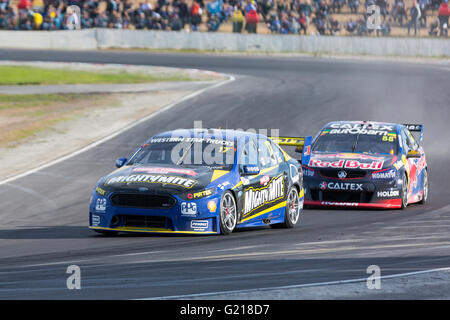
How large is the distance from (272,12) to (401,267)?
40.3 meters

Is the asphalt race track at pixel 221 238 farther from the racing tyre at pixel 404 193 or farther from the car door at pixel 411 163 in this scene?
the car door at pixel 411 163

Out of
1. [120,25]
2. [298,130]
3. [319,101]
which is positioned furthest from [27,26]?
[298,130]

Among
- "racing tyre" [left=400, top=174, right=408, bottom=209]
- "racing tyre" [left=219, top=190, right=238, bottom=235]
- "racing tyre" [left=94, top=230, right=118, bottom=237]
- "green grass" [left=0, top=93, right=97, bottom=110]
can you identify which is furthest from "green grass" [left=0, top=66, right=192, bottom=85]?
"racing tyre" [left=219, top=190, right=238, bottom=235]

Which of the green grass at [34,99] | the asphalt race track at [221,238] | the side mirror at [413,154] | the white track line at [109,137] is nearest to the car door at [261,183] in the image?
the asphalt race track at [221,238]

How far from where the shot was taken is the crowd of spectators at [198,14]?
44531mm

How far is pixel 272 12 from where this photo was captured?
46938 millimetres

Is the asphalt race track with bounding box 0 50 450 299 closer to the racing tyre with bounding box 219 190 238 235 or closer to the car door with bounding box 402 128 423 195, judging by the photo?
the racing tyre with bounding box 219 190 238 235

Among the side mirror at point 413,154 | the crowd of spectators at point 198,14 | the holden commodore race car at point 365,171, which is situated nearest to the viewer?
the holden commodore race car at point 365,171

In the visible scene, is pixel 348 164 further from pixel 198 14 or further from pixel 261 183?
pixel 198 14

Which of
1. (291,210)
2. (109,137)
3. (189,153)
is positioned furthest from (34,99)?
(189,153)

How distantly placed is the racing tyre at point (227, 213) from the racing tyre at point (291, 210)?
1235 millimetres

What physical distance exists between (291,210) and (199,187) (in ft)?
7.01

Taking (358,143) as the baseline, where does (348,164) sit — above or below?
below

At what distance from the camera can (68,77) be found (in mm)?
34031
